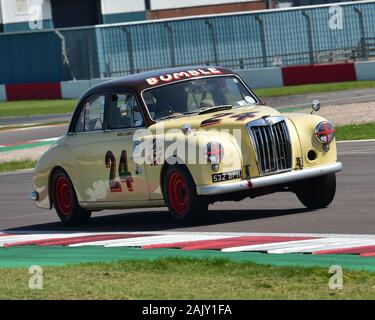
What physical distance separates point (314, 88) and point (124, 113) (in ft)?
71.0

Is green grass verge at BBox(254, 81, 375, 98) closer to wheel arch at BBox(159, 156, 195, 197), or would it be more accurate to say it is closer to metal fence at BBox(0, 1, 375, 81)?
metal fence at BBox(0, 1, 375, 81)

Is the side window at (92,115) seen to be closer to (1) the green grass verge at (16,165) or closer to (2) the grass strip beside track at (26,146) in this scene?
(1) the green grass verge at (16,165)

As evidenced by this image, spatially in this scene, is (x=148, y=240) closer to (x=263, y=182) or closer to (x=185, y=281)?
(x=263, y=182)

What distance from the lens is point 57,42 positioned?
40.3 metres

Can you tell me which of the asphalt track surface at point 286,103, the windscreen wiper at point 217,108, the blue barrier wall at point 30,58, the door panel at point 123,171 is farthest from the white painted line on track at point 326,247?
the blue barrier wall at point 30,58

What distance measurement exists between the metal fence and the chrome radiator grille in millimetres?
22691

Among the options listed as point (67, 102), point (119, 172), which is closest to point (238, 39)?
point (67, 102)

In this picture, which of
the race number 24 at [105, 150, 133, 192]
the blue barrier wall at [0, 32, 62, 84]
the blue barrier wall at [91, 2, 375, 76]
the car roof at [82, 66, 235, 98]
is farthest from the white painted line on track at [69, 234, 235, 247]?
the blue barrier wall at [0, 32, 62, 84]

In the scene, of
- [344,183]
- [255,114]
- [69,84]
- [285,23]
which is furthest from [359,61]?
[255,114]

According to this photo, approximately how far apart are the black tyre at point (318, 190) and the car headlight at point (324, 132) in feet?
1.42
